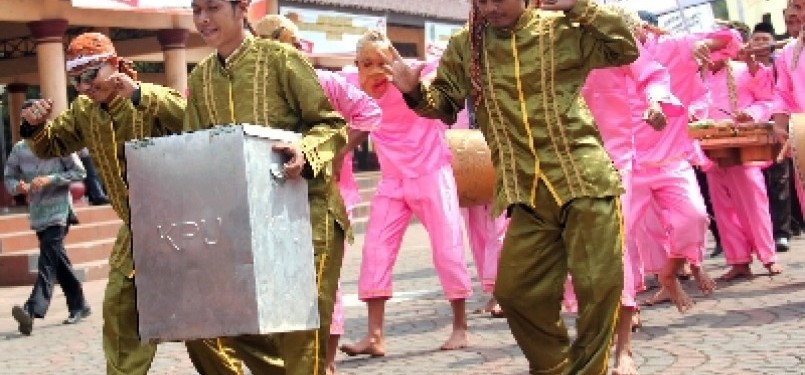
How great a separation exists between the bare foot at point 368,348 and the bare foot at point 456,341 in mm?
336

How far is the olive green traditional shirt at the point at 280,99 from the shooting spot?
18.1 ft

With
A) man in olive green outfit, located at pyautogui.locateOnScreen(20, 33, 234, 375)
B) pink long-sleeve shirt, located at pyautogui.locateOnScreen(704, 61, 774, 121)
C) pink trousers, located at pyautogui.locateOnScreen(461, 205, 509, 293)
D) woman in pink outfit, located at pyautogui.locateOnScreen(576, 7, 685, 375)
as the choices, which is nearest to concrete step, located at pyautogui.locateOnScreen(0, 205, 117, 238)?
pink long-sleeve shirt, located at pyautogui.locateOnScreen(704, 61, 774, 121)

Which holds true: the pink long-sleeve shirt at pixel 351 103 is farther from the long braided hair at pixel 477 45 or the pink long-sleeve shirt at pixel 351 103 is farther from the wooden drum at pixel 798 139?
the wooden drum at pixel 798 139

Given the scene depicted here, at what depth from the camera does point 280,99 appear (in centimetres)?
556

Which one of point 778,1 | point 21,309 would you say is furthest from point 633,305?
point 778,1

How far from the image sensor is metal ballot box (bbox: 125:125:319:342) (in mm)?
4680

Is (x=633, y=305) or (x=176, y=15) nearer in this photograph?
(x=633, y=305)

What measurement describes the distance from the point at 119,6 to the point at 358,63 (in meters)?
13.8

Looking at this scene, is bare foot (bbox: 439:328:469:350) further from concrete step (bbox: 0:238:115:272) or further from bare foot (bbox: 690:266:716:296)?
concrete step (bbox: 0:238:115:272)

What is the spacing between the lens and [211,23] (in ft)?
18.1

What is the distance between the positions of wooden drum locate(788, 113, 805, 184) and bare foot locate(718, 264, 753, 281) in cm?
249

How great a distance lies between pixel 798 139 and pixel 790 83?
1166mm

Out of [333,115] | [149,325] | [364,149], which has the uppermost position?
[333,115]

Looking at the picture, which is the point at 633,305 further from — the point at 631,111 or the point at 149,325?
the point at 149,325
